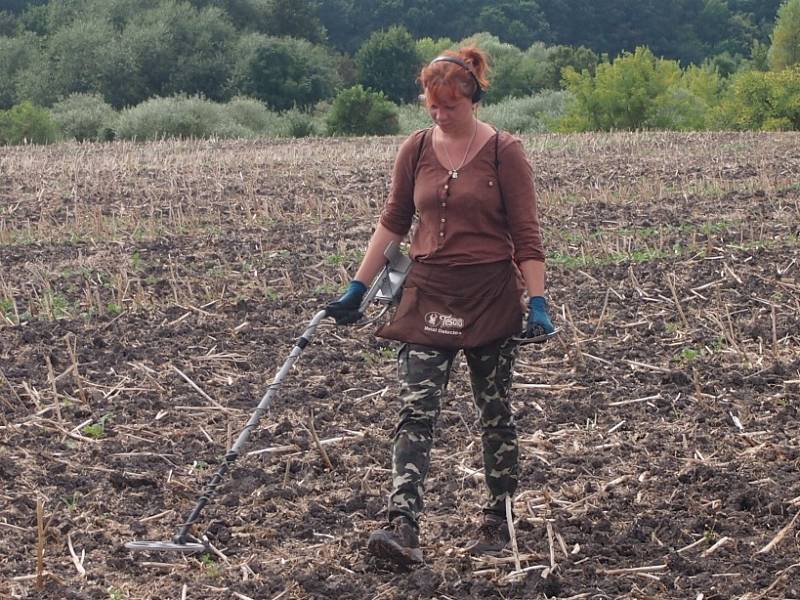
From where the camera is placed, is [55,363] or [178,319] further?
[178,319]

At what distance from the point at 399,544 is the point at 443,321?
0.87 meters

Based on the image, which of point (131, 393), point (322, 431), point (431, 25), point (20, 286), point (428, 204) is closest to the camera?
point (428, 204)

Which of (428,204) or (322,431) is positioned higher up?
(428,204)

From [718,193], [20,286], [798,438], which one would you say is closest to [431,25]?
[718,193]

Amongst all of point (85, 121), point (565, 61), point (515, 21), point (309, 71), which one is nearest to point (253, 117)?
point (85, 121)

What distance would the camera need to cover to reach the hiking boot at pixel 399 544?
15.5ft

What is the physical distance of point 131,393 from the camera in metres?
7.55

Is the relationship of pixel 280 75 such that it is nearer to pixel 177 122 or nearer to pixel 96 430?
pixel 177 122

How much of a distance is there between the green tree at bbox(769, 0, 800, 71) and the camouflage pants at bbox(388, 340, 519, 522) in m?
45.0

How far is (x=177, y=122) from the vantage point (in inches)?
1451

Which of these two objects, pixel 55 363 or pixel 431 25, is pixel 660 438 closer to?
pixel 55 363

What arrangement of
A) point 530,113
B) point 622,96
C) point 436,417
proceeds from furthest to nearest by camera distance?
point 530,113
point 622,96
point 436,417

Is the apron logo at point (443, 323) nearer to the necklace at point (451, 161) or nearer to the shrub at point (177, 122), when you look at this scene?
the necklace at point (451, 161)

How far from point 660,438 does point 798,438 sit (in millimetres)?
679
